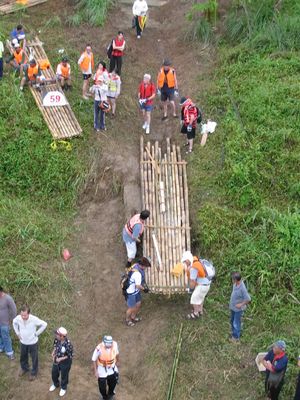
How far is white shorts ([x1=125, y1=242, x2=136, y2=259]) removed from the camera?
12.9 metres

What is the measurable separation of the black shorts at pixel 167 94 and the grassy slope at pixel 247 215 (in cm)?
111

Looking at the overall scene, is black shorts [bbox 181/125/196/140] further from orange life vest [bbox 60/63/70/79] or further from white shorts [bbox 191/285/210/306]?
white shorts [bbox 191/285/210/306]

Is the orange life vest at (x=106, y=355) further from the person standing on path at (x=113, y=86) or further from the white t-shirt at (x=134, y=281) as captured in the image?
the person standing on path at (x=113, y=86)

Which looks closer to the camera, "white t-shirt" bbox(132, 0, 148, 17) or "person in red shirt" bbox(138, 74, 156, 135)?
"person in red shirt" bbox(138, 74, 156, 135)

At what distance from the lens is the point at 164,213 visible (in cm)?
1374

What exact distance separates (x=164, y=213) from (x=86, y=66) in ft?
14.2

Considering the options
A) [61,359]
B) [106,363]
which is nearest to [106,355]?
[106,363]

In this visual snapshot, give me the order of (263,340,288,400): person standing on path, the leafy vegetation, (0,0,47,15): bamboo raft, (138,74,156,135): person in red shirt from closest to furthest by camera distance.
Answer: (263,340,288,400): person standing on path, (138,74,156,135): person in red shirt, the leafy vegetation, (0,0,47,15): bamboo raft

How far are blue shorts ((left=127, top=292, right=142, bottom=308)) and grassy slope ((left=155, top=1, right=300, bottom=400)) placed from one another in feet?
2.69

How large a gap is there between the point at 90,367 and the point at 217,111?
7.06 m

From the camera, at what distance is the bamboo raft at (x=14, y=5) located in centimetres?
1872

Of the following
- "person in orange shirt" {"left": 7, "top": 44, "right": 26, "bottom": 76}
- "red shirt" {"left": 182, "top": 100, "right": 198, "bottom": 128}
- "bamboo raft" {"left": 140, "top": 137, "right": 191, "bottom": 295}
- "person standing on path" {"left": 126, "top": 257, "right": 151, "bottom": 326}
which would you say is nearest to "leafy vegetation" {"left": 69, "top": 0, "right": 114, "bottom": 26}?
"person in orange shirt" {"left": 7, "top": 44, "right": 26, "bottom": 76}

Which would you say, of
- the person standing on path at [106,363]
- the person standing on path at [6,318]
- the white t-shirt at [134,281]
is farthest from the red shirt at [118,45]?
the person standing on path at [106,363]

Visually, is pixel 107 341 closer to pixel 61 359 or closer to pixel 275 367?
pixel 61 359
